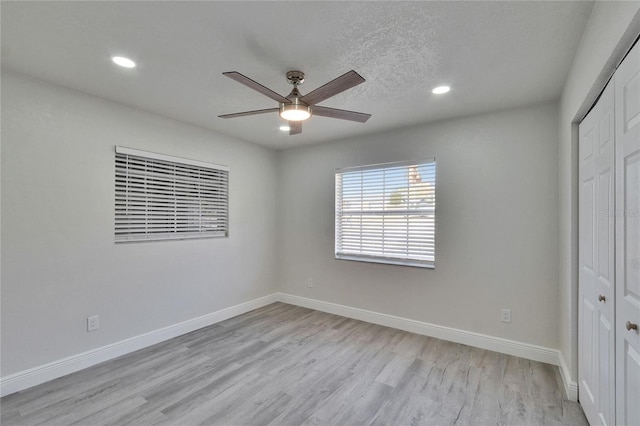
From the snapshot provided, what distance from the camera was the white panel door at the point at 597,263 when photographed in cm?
152

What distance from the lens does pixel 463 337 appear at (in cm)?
323

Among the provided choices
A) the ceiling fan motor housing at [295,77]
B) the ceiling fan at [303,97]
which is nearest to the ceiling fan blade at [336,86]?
the ceiling fan at [303,97]

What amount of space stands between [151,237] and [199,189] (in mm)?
816

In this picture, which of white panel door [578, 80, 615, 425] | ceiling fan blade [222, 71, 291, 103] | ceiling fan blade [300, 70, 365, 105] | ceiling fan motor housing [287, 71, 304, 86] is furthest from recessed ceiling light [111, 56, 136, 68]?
white panel door [578, 80, 615, 425]

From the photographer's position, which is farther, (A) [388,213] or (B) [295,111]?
(A) [388,213]

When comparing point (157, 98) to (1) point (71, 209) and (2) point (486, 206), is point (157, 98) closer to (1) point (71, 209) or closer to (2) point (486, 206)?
(1) point (71, 209)

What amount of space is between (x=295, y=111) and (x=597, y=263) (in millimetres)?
2173

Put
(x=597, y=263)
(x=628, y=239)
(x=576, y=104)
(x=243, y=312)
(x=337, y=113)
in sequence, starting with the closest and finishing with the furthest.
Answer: (x=628, y=239) < (x=597, y=263) < (x=576, y=104) < (x=337, y=113) < (x=243, y=312)

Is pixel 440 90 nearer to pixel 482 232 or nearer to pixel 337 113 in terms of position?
pixel 337 113

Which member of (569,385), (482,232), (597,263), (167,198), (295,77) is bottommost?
(569,385)

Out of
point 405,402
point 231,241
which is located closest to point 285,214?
point 231,241

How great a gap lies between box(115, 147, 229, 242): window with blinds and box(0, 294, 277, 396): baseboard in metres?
1.05

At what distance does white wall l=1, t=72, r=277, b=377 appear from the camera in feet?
7.66

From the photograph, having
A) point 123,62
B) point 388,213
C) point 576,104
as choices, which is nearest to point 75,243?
point 123,62
